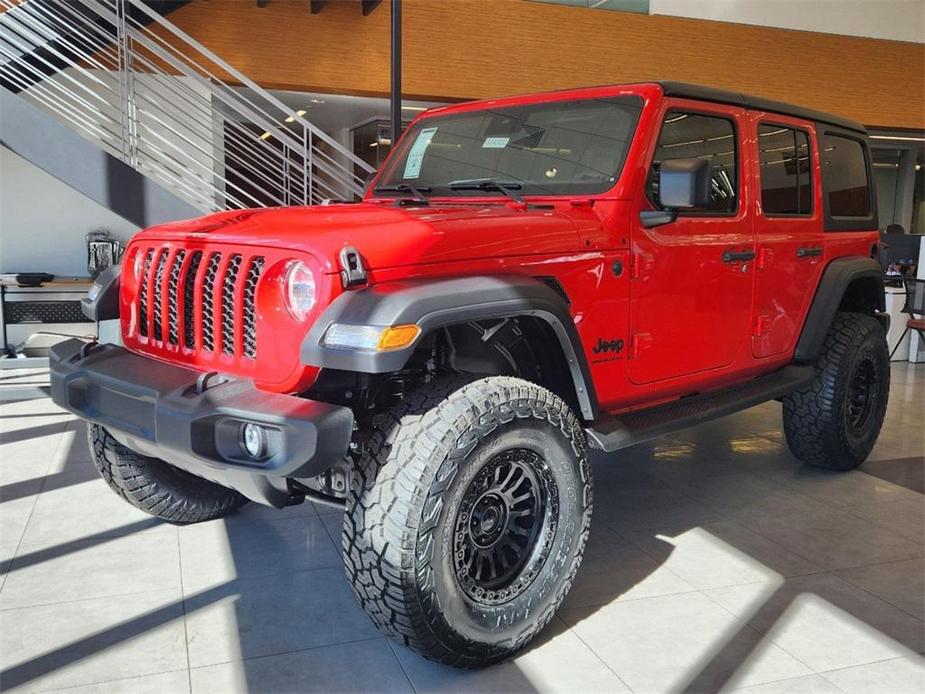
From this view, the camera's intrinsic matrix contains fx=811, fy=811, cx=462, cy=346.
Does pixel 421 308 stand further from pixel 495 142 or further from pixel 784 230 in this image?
pixel 784 230

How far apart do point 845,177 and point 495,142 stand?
2.08 meters

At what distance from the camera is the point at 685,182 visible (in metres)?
2.68

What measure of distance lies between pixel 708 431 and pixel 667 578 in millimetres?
2371

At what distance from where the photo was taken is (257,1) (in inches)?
330

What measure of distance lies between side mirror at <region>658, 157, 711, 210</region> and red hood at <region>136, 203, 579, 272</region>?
0.36m

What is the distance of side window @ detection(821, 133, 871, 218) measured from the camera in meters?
4.06

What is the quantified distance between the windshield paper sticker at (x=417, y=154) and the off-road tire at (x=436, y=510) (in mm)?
1387

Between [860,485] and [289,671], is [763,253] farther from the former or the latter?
[289,671]

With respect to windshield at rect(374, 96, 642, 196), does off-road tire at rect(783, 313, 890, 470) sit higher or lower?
lower

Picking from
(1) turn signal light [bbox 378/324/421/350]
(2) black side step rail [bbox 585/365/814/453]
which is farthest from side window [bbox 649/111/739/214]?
(1) turn signal light [bbox 378/324/421/350]

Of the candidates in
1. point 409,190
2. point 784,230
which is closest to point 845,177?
point 784,230

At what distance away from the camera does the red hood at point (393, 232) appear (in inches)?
87.3

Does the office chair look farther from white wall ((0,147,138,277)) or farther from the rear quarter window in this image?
white wall ((0,147,138,277))

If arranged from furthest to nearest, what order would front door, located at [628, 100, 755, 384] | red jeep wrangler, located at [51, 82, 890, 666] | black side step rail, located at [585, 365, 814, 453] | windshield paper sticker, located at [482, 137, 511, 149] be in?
windshield paper sticker, located at [482, 137, 511, 149] < front door, located at [628, 100, 755, 384] < black side step rail, located at [585, 365, 814, 453] < red jeep wrangler, located at [51, 82, 890, 666]
